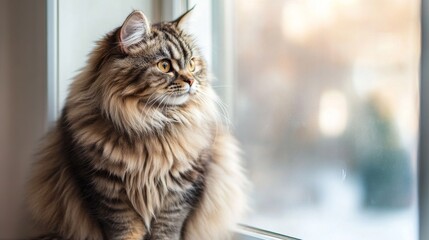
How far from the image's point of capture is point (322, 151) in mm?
1335

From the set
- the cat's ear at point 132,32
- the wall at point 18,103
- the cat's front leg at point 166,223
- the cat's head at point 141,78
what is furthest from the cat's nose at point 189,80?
the wall at point 18,103

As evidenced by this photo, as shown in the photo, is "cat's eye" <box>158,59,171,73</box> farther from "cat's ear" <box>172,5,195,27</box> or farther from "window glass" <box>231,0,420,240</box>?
"window glass" <box>231,0,420,240</box>

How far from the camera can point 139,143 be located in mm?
1218

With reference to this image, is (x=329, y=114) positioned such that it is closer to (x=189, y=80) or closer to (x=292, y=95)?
(x=292, y=95)

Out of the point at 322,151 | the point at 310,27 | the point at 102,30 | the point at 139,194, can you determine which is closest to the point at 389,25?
the point at 310,27

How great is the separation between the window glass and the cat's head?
34 cm

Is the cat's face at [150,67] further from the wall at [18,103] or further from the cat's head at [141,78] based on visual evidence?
the wall at [18,103]

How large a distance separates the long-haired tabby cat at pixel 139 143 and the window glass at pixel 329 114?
243 millimetres

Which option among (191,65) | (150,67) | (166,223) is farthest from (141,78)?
(166,223)

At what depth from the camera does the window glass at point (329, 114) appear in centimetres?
112

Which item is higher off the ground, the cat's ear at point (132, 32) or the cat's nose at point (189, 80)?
the cat's ear at point (132, 32)

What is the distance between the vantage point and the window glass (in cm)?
112

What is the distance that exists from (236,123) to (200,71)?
351 millimetres

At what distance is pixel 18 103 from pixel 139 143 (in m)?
0.64
